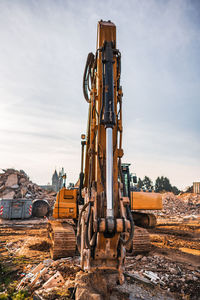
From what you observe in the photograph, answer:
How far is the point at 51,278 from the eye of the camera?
3.80 metres

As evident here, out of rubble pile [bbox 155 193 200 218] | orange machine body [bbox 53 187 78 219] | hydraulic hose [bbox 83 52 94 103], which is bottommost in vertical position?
rubble pile [bbox 155 193 200 218]

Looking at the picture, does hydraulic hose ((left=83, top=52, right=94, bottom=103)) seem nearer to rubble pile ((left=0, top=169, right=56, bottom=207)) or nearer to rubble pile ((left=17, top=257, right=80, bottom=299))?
rubble pile ((left=17, top=257, right=80, bottom=299))

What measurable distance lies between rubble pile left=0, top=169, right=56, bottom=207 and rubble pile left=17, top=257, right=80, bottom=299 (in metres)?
15.0

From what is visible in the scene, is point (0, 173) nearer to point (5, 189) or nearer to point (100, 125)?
point (5, 189)

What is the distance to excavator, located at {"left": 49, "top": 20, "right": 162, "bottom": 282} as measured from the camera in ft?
11.2

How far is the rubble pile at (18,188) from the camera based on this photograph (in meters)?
19.0

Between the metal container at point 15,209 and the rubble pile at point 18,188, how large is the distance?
4140mm

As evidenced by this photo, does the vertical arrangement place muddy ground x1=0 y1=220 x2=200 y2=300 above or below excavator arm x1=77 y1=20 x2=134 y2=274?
below

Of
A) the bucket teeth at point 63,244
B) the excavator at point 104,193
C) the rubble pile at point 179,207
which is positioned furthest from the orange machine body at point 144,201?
the rubble pile at point 179,207

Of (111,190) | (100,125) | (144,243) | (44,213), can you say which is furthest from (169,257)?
(44,213)

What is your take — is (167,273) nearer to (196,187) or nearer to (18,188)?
(18,188)

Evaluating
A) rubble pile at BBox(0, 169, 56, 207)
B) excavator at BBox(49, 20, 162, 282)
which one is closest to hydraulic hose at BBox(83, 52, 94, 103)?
excavator at BBox(49, 20, 162, 282)

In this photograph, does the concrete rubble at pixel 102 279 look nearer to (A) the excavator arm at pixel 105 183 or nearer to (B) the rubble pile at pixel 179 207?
(A) the excavator arm at pixel 105 183

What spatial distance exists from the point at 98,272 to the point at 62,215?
2072mm
